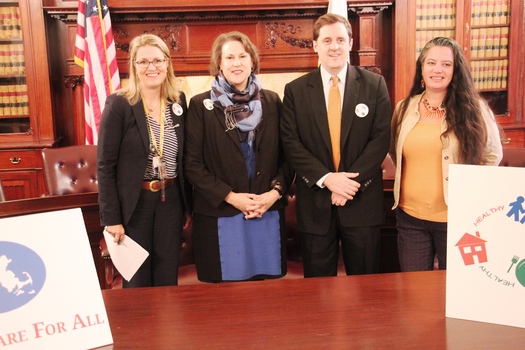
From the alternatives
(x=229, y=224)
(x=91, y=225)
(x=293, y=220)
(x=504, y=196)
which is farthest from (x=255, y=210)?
(x=504, y=196)

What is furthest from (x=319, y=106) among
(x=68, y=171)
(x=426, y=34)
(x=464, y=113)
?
(x=426, y=34)

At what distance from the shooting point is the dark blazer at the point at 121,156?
227cm

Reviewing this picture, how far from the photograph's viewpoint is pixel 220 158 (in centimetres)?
240

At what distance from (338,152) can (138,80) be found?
3.02 ft

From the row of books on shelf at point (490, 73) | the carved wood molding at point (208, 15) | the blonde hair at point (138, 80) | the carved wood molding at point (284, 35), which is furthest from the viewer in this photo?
the row of books on shelf at point (490, 73)

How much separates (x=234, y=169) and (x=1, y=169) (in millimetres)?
3570

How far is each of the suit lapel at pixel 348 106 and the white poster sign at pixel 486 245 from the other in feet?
3.36

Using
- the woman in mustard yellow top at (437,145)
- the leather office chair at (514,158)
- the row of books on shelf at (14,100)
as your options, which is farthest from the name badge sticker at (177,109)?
the row of books on shelf at (14,100)

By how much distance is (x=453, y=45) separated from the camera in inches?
89.6

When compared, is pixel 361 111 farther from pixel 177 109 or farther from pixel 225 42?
pixel 177 109

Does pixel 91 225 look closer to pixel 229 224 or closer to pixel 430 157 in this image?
pixel 229 224

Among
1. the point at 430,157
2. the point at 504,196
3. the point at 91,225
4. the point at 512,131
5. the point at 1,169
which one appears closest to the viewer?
the point at 504,196

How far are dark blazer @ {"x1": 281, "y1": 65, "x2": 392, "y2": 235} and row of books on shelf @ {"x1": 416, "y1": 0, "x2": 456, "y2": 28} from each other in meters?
3.37

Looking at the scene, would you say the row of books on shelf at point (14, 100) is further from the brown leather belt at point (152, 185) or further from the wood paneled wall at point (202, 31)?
the brown leather belt at point (152, 185)
